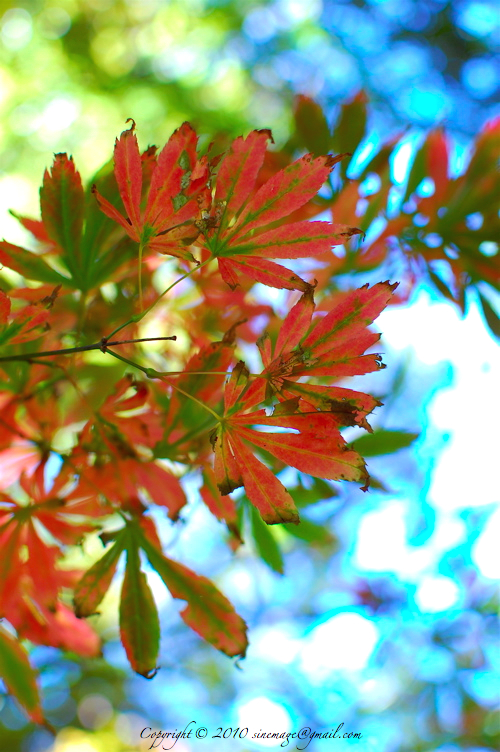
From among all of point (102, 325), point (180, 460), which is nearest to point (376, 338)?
point (180, 460)

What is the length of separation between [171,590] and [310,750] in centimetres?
223

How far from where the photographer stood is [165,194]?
1.42 ft

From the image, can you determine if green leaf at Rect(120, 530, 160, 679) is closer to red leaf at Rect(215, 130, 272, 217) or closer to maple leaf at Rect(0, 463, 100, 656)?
maple leaf at Rect(0, 463, 100, 656)

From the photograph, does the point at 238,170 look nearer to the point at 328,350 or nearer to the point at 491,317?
the point at 328,350

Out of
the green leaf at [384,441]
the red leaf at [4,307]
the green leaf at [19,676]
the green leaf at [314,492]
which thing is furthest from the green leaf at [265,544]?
the red leaf at [4,307]

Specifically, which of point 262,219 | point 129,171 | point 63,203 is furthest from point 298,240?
point 63,203

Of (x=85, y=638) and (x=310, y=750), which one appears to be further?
(x=310, y=750)

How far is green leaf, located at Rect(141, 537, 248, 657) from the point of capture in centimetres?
54

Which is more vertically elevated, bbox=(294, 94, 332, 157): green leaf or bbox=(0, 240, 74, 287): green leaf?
bbox=(0, 240, 74, 287): green leaf

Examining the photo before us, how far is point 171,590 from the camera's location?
1.85 ft

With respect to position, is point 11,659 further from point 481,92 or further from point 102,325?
point 481,92

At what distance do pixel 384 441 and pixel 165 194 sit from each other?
0.43m

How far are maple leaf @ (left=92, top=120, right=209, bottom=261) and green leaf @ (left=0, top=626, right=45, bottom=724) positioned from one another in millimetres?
555

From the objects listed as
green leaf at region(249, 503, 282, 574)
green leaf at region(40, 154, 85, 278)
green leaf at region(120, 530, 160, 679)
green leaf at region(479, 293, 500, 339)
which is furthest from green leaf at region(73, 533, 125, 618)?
green leaf at region(479, 293, 500, 339)
